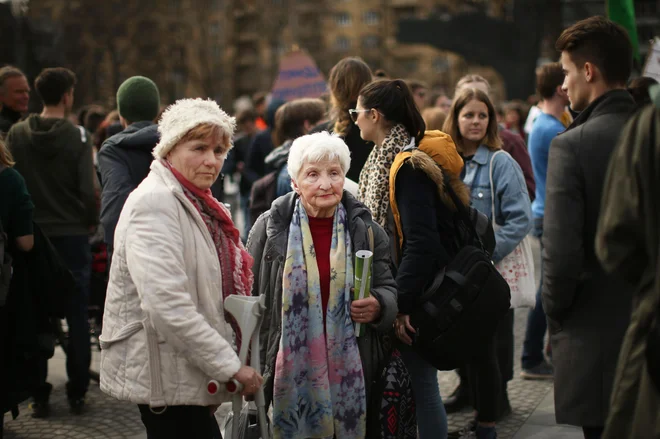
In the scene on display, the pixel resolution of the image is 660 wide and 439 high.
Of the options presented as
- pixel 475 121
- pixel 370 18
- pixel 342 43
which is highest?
pixel 370 18

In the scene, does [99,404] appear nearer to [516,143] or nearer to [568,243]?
[516,143]

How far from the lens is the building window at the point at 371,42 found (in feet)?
253

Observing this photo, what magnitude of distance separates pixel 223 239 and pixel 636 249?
5.38 feet

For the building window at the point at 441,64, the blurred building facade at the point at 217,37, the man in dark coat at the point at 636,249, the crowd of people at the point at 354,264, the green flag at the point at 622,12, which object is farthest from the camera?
the building window at the point at 441,64

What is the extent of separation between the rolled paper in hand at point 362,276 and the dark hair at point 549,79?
11.6ft

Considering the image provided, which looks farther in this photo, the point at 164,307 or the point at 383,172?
the point at 383,172

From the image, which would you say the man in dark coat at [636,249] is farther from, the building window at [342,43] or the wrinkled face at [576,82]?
the building window at [342,43]

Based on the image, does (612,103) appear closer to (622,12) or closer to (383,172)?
(383,172)

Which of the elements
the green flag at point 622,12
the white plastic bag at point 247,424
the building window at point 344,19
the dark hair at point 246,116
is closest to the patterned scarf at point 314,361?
the white plastic bag at point 247,424

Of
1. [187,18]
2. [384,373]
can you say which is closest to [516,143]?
[384,373]

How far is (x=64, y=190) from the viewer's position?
6281 millimetres

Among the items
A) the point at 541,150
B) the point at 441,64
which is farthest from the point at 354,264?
the point at 441,64

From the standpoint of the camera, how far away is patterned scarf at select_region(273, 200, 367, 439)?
387 cm

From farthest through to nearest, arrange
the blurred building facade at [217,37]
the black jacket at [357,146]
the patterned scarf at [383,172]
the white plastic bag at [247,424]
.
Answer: the blurred building facade at [217,37] < the black jacket at [357,146] < the patterned scarf at [383,172] < the white plastic bag at [247,424]
